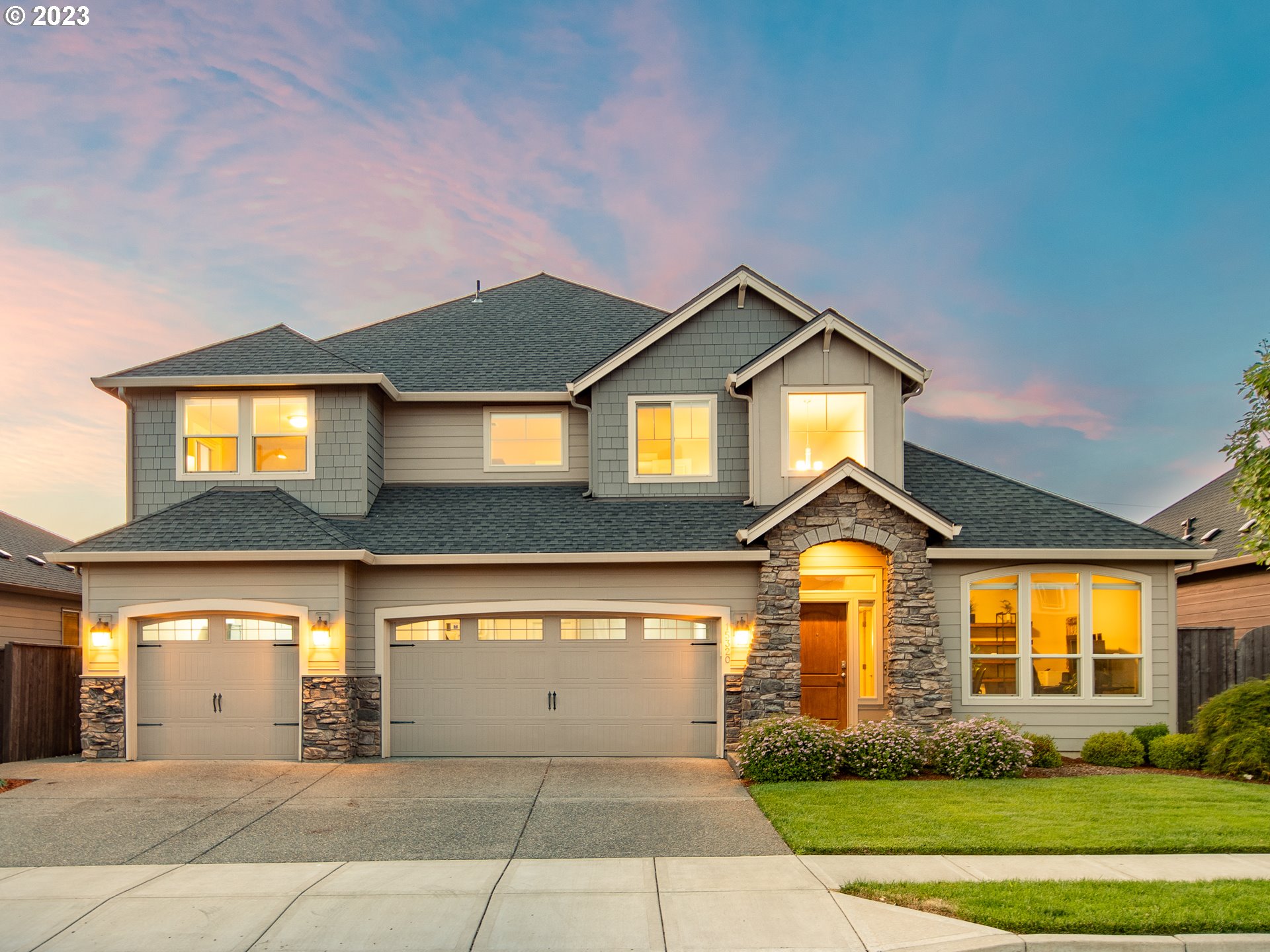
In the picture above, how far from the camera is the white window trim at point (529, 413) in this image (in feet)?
49.9

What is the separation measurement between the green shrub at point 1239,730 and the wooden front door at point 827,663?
4852 millimetres

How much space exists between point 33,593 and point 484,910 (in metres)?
16.2

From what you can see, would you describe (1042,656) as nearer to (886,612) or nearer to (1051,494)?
(886,612)

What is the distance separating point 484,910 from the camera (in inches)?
239

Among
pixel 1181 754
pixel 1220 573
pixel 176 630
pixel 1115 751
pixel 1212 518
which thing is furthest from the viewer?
pixel 1212 518

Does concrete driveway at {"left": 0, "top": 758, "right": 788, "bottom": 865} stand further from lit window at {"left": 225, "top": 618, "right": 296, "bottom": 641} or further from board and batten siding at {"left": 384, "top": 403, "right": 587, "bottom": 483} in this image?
board and batten siding at {"left": 384, "top": 403, "right": 587, "bottom": 483}

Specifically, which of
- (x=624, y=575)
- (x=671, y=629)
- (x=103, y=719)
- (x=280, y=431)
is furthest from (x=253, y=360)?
(x=671, y=629)

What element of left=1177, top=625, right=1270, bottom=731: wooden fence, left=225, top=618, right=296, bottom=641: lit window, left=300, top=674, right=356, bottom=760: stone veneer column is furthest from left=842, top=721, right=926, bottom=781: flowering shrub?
left=225, top=618, right=296, bottom=641: lit window

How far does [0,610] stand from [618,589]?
42.2ft

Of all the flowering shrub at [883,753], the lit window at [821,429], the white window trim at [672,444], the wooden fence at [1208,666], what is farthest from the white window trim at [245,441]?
the wooden fence at [1208,666]

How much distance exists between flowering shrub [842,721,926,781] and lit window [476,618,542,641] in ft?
16.0

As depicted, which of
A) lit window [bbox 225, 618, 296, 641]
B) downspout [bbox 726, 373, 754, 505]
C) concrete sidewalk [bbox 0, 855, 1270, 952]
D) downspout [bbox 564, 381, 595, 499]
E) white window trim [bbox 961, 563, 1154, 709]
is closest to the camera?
concrete sidewalk [bbox 0, 855, 1270, 952]

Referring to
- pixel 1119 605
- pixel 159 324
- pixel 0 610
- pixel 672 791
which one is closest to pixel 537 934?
pixel 672 791

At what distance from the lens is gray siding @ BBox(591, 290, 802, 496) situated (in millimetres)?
14500
